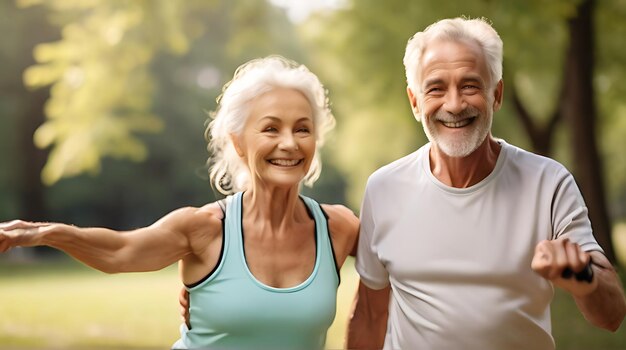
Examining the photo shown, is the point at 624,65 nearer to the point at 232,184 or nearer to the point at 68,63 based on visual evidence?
the point at 68,63

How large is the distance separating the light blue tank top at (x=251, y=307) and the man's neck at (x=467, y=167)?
428 mm

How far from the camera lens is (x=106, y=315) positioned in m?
8.57

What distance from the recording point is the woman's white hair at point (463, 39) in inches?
89.8

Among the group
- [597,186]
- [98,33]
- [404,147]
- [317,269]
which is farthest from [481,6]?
[404,147]

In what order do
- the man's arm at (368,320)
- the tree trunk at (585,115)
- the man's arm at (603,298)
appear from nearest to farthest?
the man's arm at (603,298)
the man's arm at (368,320)
the tree trunk at (585,115)

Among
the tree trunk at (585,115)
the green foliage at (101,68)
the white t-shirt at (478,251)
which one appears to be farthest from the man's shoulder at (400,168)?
the tree trunk at (585,115)

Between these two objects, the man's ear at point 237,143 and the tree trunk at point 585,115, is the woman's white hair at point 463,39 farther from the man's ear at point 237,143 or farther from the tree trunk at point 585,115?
the tree trunk at point 585,115

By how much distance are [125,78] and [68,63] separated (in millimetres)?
692

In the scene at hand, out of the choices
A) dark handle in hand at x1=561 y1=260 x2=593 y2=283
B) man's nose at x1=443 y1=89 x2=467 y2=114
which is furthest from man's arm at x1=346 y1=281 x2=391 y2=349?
dark handle in hand at x1=561 y1=260 x2=593 y2=283

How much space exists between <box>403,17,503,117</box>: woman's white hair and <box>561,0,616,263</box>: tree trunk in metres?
6.67

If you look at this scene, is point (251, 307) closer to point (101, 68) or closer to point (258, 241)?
point (258, 241)

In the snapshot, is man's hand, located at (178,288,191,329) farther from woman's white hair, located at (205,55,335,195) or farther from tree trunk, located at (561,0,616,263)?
tree trunk, located at (561,0,616,263)

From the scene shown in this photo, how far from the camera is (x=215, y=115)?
2.63m

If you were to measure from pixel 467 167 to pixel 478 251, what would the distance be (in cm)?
24
